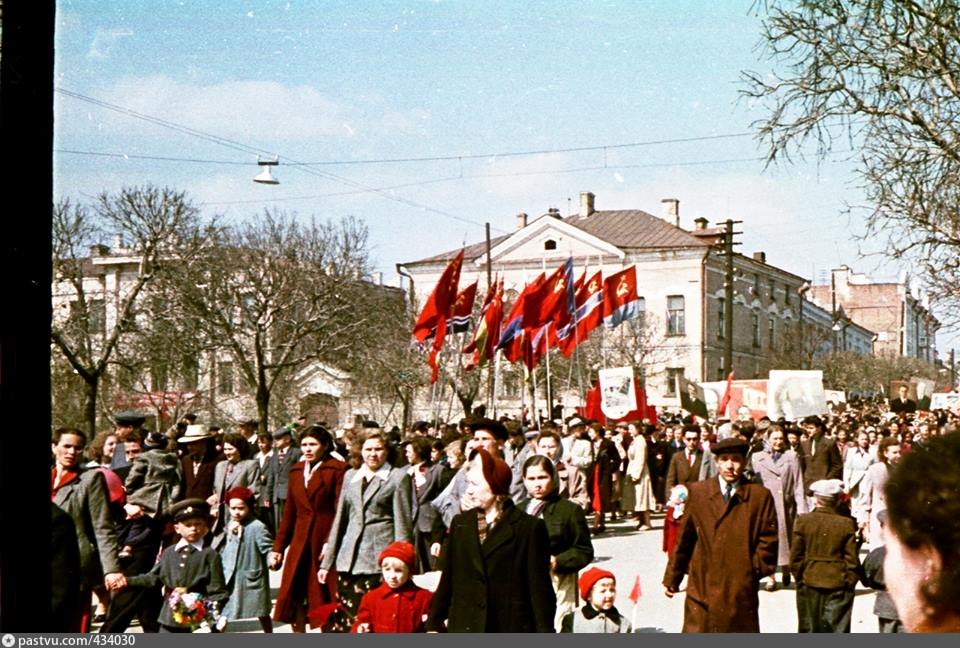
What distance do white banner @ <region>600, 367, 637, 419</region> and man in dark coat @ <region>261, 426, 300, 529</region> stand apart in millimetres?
7821

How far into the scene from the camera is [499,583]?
5.45 metres

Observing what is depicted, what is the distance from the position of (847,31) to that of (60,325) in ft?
67.8

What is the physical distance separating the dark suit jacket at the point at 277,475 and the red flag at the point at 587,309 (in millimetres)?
9496

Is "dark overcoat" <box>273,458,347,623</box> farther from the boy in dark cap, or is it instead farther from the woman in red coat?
the boy in dark cap

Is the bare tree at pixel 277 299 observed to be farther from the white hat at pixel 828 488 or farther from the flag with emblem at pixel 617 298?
the white hat at pixel 828 488

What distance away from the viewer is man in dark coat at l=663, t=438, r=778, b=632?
646 cm

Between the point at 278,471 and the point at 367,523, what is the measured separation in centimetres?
412

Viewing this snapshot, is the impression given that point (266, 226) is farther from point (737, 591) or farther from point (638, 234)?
point (737, 591)

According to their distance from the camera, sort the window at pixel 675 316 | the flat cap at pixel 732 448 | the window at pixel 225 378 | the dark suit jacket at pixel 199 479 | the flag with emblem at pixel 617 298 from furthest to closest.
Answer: the window at pixel 675 316 → the window at pixel 225 378 → the flag with emblem at pixel 617 298 → the dark suit jacket at pixel 199 479 → the flat cap at pixel 732 448

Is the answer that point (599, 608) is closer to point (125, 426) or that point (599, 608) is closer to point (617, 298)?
point (125, 426)

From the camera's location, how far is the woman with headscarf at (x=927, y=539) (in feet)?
5.56

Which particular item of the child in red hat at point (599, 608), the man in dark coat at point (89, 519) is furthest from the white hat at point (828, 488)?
the man in dark coat at point (89, 519)

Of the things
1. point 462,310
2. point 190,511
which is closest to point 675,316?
point 462,310
